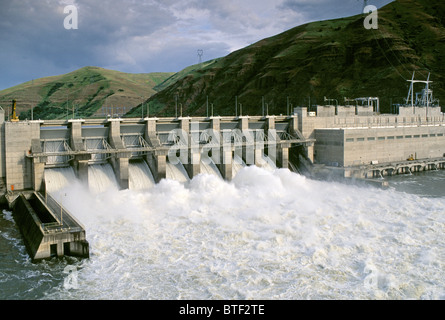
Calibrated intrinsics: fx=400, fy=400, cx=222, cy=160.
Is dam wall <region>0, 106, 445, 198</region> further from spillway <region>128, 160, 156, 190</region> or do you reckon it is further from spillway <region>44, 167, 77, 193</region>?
spillway <region>44, 167, 77, 193</region>

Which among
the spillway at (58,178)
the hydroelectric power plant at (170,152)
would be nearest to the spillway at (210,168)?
the hydroelectric power plant at (170,152)

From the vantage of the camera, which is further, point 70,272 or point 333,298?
point 70,272

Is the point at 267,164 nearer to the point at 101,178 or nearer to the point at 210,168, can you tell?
the point at 210,168

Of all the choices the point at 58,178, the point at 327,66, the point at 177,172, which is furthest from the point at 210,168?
the point at 327,66

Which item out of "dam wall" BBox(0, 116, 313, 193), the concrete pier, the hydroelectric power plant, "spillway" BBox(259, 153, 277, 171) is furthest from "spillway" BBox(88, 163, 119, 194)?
"spillway" BBox(259, 153, 277, 171)

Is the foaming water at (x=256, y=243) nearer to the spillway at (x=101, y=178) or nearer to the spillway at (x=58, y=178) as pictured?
the spillway at (x=101, y=178)

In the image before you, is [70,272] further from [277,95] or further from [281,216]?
[277,95]

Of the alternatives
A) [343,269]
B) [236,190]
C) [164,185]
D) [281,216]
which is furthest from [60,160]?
[343,269]
